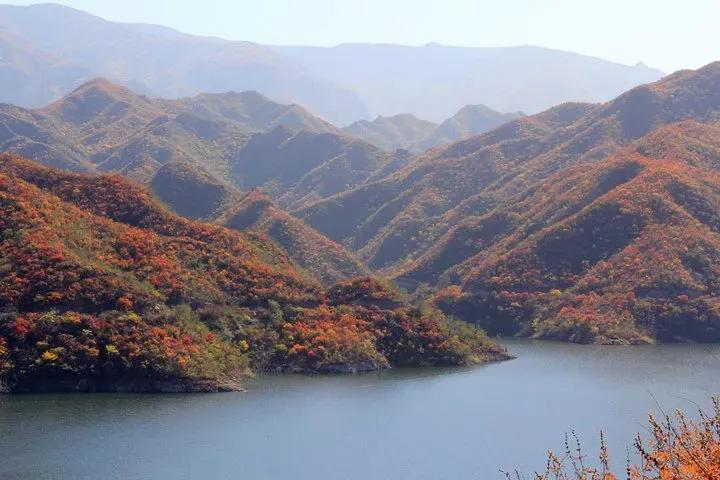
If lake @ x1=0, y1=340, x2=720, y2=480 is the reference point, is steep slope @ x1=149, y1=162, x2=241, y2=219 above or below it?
above

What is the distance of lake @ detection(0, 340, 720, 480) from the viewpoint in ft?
185

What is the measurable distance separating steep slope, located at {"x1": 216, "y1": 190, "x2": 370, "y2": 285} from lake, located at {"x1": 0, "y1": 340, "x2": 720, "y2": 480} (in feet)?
198

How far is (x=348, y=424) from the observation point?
228ft

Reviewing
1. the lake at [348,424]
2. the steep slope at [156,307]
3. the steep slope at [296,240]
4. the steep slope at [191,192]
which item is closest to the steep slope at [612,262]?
the steep slope at [296,240]

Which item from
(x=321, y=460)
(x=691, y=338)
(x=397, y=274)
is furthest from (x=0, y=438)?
(x=397, y=274)

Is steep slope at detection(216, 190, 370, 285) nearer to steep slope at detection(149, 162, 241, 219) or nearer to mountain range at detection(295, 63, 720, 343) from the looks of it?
steep slope at detection(149, 162, 241, 219)

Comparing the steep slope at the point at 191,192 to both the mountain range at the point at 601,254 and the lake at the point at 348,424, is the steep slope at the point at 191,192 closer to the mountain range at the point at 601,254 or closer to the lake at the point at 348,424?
the mountain range at the point at 601,254

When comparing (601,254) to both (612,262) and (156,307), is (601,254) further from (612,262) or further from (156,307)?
(156,307)

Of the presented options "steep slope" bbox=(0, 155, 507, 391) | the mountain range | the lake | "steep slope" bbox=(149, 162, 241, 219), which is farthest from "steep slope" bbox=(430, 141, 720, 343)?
"steep slope" bbox=(149, 162, 241, 219)

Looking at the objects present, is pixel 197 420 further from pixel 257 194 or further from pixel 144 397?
pixel 257 194

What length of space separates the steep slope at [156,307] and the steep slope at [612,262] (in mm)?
25276

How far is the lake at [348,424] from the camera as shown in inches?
2217

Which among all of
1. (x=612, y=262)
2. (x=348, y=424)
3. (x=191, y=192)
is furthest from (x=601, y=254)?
(x=191, y=192)

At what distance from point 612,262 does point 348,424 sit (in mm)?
75663
